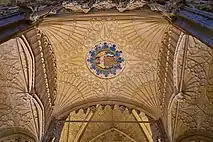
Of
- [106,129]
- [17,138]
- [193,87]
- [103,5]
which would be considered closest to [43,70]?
[17,138]

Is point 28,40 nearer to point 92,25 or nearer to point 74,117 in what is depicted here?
point 92,25

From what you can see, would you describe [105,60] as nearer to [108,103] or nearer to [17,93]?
[108,103]

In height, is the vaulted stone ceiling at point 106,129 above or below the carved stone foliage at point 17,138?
above

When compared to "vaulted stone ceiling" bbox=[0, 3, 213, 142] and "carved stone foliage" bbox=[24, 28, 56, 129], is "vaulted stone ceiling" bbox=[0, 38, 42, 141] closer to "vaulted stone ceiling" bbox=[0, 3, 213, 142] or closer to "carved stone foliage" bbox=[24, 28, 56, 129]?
"vaulted stone ceiling" bbox=[0, 3, 213, 142]

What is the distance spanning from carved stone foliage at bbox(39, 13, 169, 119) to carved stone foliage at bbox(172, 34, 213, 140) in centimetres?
102

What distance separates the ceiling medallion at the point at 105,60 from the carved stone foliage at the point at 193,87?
8.34 feet

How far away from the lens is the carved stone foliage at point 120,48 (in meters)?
11.8

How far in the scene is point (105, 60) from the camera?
13.2 m

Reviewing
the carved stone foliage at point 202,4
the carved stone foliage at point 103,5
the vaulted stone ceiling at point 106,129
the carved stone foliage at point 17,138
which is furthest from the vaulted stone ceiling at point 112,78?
the carved stone foliage at point 202,4

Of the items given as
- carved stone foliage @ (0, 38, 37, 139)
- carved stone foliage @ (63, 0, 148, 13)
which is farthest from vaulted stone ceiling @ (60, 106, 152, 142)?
carved stone foliage @ (63, 0, 148, 13)

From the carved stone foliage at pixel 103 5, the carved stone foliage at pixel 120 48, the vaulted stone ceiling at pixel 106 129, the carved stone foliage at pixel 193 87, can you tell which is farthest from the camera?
the vaulted stone ceiling at pixel 106 129

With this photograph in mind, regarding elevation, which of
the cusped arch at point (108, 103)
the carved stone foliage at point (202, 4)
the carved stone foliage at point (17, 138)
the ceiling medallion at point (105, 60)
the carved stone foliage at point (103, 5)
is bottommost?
the carved stone foliage at point (17, 138)

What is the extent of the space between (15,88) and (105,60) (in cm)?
337

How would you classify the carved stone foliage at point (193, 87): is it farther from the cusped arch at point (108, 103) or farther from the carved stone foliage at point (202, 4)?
the carved stone foliage at point (202, 4)
